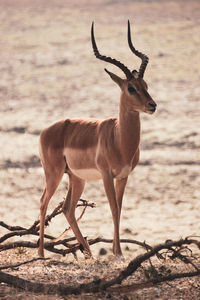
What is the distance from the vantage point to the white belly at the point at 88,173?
8265 mm

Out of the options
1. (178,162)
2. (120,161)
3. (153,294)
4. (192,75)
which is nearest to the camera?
(153,294)

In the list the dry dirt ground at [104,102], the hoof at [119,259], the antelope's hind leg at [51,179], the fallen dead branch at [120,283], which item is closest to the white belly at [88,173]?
the antelope's hind leg at [51,179]

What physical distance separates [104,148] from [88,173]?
51 centimetres

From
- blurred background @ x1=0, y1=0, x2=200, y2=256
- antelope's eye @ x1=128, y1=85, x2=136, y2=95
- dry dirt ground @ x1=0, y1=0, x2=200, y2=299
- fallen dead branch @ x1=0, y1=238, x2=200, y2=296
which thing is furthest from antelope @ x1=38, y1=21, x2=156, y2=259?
blurred background @ x1=0, y1=0, x2=200, y2=256

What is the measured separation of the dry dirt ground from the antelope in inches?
36.7

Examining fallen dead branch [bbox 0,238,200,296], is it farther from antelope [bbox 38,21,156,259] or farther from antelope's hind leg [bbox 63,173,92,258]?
antelope's hind leg [bbox 63,173,92,258]

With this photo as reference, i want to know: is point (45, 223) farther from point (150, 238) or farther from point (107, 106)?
point (107, 106)

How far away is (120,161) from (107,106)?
15536mm

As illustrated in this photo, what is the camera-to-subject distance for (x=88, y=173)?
27.4 feet

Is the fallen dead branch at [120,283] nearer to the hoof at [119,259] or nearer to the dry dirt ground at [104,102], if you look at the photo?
the dry dirt ground at [104,102]

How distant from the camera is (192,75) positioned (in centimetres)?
2686

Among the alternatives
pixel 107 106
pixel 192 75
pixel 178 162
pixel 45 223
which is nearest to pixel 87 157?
pixel 45 223

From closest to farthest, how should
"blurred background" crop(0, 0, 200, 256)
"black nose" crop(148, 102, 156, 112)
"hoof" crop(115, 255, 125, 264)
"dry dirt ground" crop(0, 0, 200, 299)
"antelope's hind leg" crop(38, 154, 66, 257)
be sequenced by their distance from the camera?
"black nose" crop(148, 102, 156, 112), "hoof" crop(115, 255, 125, 264), "antelope's hind leg" crop(38, 154, 66, 257), "dry dirt ground" crop(0, 0, 200, 299), "blurred background" crop(0, 0, 200, 256)

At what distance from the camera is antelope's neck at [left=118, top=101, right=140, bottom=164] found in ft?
25.8
